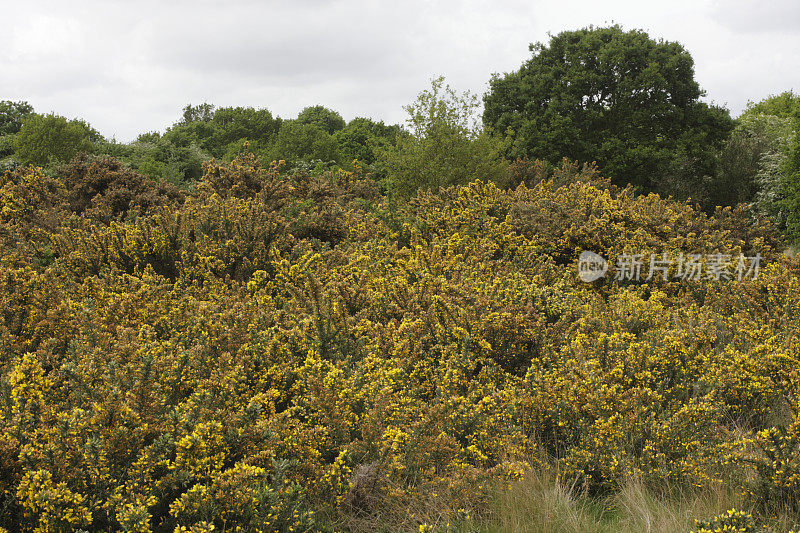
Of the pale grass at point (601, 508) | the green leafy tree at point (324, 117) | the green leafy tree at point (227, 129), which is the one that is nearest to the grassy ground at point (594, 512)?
→ the pale grass at point (601, 508)

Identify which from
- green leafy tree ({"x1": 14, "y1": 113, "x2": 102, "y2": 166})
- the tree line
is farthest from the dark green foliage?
green leafy tree ({"x1": 14, "y1": 113, "x2": 102, "y2": 166})

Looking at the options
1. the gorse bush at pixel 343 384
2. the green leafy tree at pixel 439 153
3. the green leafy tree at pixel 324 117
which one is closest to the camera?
the gorse bush at pixel 343 384

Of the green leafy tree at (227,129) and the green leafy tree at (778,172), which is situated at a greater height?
the green leafy tree at (227,129)

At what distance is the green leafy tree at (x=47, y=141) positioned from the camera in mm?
26219

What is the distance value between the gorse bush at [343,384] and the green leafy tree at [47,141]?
22676 mm

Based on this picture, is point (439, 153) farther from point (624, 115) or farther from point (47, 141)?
point (47, 141)

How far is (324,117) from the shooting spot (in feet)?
181

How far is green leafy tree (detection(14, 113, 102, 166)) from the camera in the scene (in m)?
26.2

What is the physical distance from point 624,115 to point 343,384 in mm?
21032

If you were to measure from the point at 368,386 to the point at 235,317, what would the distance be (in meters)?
1.46

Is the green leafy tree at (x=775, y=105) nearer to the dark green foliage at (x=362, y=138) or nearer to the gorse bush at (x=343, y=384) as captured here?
the dark green foliage at (x=362, y=138)

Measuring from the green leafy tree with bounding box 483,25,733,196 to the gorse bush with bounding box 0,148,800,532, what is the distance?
47.3 ft

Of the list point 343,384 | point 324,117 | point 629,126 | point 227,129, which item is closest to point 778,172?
point 629,126

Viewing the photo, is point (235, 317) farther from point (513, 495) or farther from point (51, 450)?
point (513, 495)
